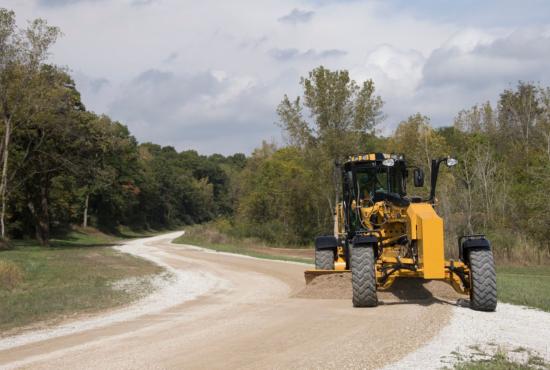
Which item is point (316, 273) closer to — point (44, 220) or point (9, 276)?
point (9, 276)

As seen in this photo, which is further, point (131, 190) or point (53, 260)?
point (131, 190)

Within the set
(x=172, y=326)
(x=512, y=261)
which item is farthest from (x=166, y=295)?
(x=512, y=261)

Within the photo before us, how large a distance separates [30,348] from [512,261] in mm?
23944

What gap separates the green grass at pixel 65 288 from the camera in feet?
45.8

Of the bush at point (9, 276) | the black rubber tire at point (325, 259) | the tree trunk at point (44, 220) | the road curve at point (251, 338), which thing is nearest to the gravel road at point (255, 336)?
the road curve at point (251, 338)

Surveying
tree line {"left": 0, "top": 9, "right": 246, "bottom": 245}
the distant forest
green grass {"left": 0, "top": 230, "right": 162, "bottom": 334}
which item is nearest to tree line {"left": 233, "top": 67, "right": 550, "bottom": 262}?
the distant forest

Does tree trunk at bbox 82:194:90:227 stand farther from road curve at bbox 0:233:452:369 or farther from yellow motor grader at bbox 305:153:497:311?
yellow motor grader at bbox 305:153:497:311

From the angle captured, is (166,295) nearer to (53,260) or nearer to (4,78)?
(53,260)

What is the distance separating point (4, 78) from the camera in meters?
37.3

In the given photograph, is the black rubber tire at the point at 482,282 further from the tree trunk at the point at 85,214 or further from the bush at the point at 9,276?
the tree trunk at the point at 85,214

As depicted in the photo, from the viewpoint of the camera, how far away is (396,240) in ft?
43.5

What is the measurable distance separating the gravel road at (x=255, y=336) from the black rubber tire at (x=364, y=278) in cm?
24

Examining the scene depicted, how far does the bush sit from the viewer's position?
66.6 feet

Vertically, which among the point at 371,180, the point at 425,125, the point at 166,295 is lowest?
the point at 166,295
